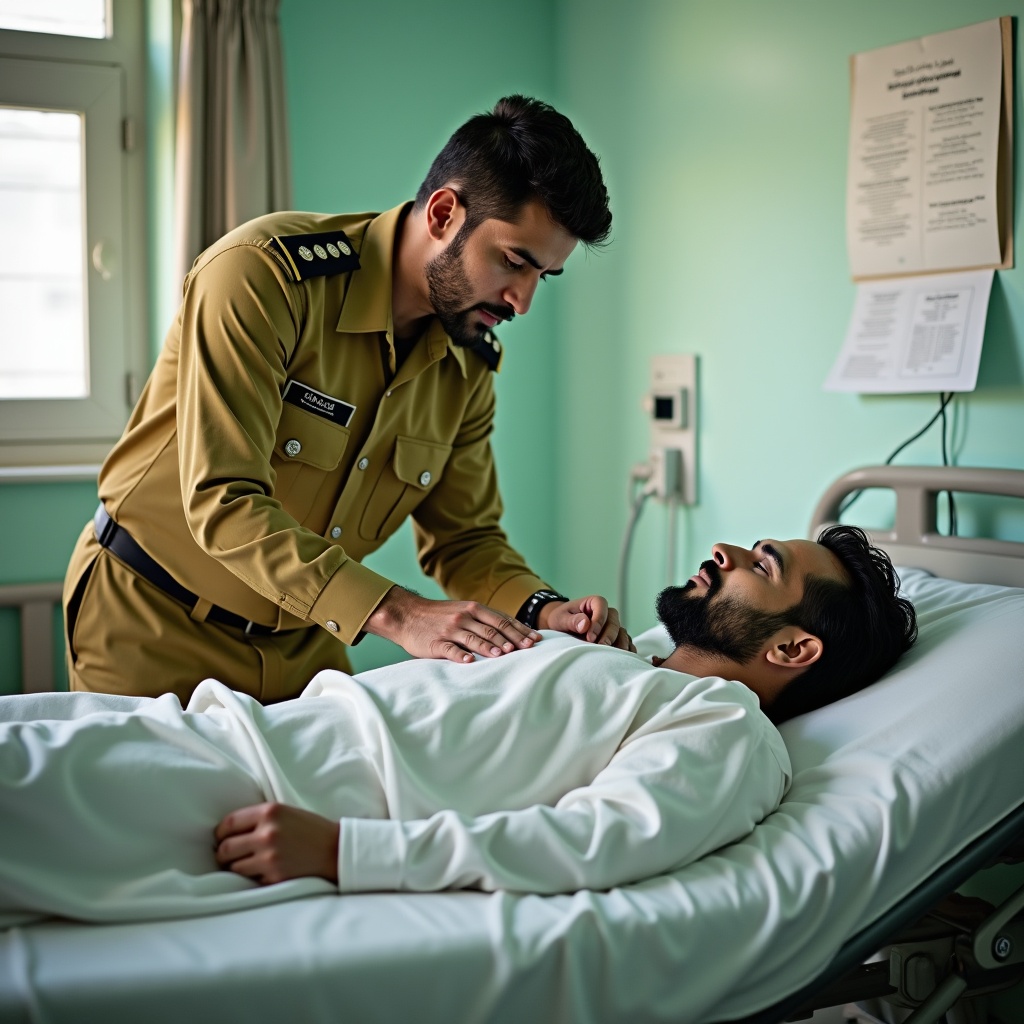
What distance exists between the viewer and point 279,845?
1134 mm

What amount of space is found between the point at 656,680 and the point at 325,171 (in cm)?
197

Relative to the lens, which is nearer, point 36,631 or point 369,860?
point 369,860

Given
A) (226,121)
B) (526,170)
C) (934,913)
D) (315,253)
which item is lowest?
(934,913)

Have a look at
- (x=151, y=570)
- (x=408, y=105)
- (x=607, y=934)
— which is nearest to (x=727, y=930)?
(x=607, y=934)

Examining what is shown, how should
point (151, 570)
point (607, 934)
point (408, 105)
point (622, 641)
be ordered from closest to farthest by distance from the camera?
point (607, 934)
point (622, 641)
point (151, 570)
point (408, 105)

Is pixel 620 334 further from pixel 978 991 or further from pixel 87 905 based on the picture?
pixel 87 905

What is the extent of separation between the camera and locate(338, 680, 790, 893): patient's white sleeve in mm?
1137

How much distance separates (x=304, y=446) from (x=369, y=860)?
0.84m

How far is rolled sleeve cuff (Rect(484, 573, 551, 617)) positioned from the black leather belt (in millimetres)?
398

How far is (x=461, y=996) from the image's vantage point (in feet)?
3.36

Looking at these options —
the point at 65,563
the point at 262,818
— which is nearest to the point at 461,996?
the point at 262,818

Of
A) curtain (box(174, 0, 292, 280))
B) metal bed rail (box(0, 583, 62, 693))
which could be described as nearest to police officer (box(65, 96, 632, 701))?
metal bed rail (box(0, 583, 62, 693))

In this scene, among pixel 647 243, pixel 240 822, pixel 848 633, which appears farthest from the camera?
pixel 647 243

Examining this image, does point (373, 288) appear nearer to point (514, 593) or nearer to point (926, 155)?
point (514, 593)
